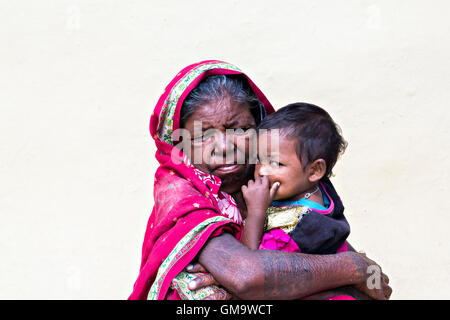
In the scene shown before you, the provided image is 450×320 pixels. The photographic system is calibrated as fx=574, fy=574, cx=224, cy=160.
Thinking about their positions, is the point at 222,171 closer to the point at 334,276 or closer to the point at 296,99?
the point at 334,276

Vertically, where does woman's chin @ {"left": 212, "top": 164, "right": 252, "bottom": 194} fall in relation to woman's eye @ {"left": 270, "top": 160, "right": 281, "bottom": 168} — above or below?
below

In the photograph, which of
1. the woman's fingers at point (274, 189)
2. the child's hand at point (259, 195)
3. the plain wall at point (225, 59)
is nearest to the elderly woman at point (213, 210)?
the child's hand at point (259, 195)

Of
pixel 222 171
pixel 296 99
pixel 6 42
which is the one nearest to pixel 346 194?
pixel 296 99

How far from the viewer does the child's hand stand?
2496 mm

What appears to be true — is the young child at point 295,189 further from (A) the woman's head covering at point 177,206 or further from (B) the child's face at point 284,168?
(A) the woman's head covering at point 177,206

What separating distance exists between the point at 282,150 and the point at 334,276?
1.93 feet

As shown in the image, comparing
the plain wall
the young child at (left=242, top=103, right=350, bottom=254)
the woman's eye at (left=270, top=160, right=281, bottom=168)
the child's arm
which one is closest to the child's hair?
the young child at (left=242, top=103, right=350, bottom=254)

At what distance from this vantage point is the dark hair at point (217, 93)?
2764 mm

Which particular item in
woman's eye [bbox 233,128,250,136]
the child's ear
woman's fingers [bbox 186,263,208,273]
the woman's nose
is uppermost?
woman's eye [bbox 233,128,250,136]

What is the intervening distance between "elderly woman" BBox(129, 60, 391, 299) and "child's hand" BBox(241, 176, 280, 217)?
105mm

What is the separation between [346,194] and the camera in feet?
16.4

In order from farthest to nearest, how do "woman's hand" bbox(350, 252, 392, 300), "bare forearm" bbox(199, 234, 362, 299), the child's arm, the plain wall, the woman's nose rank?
the plain wall
the woman's nose
"woman's hand" bbox(350, 252, 392, 300)
the child's arm
"bare forearm" bbox(199, 234, 362, 299)

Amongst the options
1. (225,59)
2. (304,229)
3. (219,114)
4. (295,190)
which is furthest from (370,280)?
(225,59)

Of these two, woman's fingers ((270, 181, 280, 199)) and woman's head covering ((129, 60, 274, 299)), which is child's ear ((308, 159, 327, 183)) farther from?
woman's head covering ((129, 60, 274, 299))
